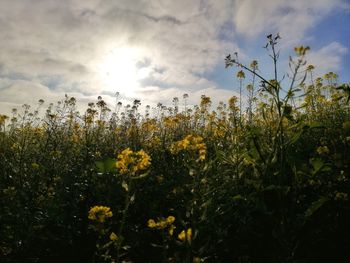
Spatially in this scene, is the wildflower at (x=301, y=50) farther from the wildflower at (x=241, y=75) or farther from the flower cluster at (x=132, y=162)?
the wildflower at (x=241, y=75)

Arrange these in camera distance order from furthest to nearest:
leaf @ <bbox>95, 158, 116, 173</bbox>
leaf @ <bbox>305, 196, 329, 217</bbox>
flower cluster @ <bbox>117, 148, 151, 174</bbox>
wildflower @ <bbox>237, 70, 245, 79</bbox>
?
wildflower @ <bbox>237, 70, 245, 79</bbox> < leaf @ <bbox>95, 158, 116, 173</bbox> < flower cluster @ <bbox>117, 148, 151, 174</bbox> < leaf @ <bbox>305, 196, 329, 217</bbox>

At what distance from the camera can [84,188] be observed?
9.25 ft


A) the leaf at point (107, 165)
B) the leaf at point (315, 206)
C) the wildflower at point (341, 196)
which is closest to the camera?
the leaf at point (315, 206)

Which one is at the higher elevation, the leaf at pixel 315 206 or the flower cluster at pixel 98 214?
the leaf at pixel 315 206

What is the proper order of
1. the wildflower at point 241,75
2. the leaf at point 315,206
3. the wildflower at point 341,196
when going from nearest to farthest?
the leaf at point 315,206 < the wildflower at point 341,196 < the wildflower at point 241,75

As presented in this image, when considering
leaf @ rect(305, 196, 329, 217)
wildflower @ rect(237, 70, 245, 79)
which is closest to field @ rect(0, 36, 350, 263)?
leaf @ rect(305, 196, 329, 217)

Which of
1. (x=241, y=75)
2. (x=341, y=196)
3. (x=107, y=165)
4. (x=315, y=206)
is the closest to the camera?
(x=315, y=206)

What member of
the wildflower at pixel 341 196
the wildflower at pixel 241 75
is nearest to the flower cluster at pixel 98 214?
the wildflower at pixel 341 196

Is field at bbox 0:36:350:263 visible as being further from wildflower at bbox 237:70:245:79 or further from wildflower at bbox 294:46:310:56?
wildflower at bbox 237:70:245:79

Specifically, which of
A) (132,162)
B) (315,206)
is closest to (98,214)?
(132,162)

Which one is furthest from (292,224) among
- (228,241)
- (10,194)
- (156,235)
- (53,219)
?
(10,194)

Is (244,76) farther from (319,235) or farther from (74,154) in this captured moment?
(319,235)

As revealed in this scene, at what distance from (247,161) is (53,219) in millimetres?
1466

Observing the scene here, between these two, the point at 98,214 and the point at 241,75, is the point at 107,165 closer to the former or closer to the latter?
the point at 98,214
